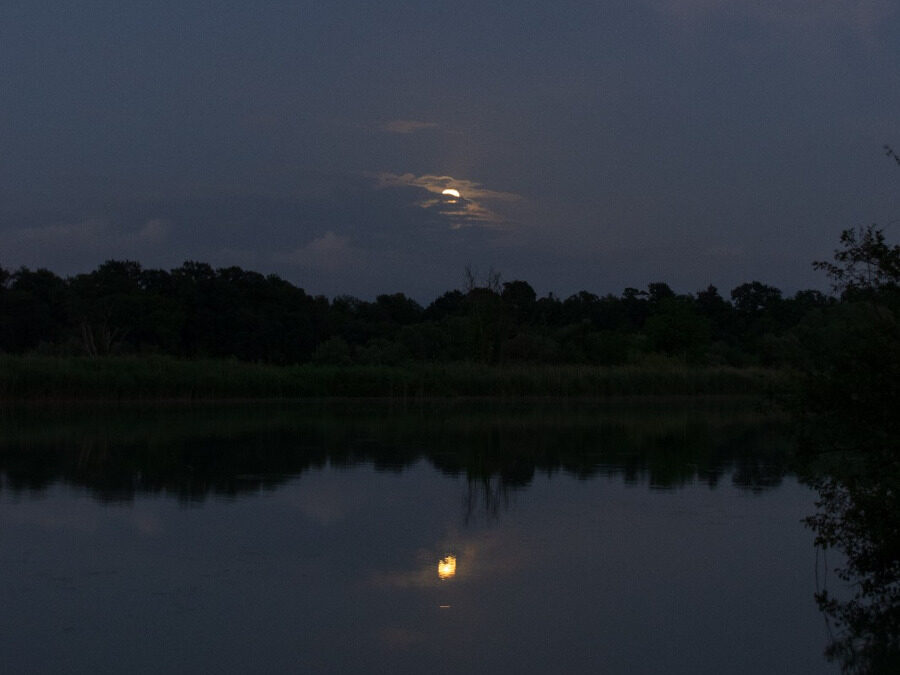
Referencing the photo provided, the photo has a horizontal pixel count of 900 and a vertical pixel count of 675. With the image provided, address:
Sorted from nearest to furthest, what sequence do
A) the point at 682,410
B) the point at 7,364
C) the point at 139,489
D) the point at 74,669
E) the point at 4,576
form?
the point at 74,669 < the point at 4,576 < the point at 139,489 < the point at 7,364 < the point at 682,410

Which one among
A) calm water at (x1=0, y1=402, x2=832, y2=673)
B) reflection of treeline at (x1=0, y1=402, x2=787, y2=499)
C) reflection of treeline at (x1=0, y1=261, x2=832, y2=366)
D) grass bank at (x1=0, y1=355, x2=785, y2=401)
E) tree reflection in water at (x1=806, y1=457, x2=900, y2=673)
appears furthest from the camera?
reflection of treeline at (x1=0, y1=261, x2=832, y2=366)

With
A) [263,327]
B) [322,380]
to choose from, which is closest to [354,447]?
[322,380]

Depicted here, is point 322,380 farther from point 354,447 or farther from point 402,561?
point 402,561

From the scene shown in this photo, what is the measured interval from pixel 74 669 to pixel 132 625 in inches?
37.4

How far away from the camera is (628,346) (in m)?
56.7

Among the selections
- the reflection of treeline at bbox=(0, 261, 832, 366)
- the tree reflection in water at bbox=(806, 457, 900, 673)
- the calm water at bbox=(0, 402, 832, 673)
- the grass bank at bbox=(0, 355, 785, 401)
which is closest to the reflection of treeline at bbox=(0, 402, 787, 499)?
the calm water at bbox=(0, 402, 832, 673)

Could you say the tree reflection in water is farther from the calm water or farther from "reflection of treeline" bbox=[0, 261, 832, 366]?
"reflection of treeline" bbox=[0, 261, 832, 366]

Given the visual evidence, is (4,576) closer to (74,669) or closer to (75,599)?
(75,599)

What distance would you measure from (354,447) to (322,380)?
2026 cm

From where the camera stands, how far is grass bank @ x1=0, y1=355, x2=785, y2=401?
1352 inches

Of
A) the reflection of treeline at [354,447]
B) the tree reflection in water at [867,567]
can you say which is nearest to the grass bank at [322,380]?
the reflection of treeline at [354,447]

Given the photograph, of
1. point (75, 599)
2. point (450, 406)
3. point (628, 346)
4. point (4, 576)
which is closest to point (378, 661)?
point (75, 599)

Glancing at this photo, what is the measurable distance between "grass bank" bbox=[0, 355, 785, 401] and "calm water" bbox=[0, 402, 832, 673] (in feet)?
48.7

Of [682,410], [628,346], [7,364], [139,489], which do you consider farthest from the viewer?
[628,346]
